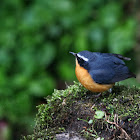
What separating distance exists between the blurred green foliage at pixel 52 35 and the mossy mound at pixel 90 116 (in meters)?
3.62

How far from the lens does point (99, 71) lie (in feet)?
16.7

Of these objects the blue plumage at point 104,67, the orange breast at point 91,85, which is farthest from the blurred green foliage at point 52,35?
the orange breast at point 91,85

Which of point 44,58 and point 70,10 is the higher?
point 70,10

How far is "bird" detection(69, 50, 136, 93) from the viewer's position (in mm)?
5002

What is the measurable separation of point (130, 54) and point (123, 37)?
0.97 meters

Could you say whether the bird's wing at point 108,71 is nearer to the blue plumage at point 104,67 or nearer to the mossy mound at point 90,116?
the blue plumage at point 104,67

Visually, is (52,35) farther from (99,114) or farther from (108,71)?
(99,114)

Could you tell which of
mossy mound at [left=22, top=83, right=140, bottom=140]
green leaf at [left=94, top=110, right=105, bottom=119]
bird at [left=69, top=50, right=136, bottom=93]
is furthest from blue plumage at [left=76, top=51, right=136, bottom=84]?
green leaf at [left=94, top=110, right=105, bottom=119]

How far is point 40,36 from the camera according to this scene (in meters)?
8.91

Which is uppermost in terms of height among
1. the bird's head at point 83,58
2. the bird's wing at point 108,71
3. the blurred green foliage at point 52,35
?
the blurred green foliage at point 52,35

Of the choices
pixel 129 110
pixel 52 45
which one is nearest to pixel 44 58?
pixel 52 45

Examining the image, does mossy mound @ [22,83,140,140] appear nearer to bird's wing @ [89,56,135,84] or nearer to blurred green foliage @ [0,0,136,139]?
bird's wing @ [89,56,135,84]

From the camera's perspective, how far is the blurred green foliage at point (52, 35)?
862 cm

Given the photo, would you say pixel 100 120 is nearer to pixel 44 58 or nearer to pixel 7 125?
pixel 7 125
